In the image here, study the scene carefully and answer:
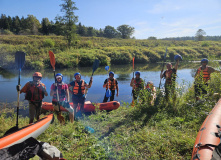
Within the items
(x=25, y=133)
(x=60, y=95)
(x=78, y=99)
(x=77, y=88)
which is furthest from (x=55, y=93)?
(x=25, y=133)

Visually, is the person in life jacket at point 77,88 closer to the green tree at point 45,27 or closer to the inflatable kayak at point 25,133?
the inflatable kayak at point 25,133

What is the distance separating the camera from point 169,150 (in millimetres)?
2645

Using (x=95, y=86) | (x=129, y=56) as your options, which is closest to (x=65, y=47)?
(x=129, y=56)

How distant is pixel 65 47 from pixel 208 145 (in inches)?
911

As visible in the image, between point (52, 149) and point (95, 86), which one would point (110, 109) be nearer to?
point (52, 149)

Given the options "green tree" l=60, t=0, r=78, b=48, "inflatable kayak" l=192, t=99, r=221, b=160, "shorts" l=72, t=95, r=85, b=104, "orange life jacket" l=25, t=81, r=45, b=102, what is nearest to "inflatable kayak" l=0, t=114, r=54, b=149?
"orange life jacket" l=25, t=81, r=45, b=102

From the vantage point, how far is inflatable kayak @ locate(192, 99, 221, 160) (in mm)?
1931

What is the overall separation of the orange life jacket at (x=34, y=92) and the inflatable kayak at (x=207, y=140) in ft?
11.0

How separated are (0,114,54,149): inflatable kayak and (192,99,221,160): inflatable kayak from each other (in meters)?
2.74

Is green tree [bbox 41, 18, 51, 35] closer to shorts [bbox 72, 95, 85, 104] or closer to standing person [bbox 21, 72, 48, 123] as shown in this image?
shorts [bbox 72, 95, 85, 104]

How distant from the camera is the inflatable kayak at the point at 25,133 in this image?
8.17 feet

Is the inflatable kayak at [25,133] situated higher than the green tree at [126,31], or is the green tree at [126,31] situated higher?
the green tree at [126,31]

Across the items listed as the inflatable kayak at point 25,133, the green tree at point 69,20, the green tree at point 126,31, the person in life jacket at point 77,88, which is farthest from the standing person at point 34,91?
the green tree at point 126,31

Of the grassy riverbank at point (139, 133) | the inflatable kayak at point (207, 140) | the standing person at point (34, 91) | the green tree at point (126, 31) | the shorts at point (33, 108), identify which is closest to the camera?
the inflatable kayak at point (207, 140)
